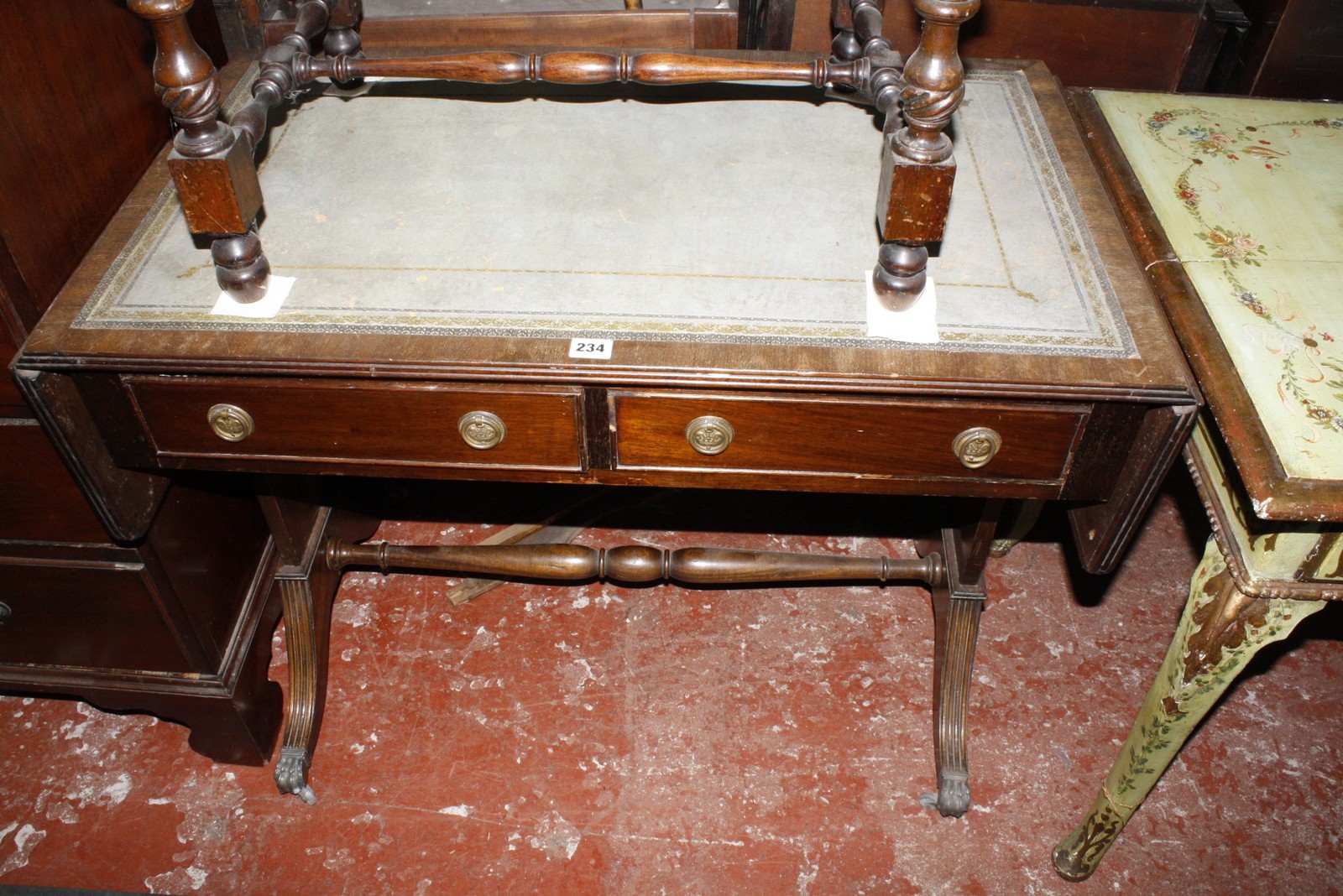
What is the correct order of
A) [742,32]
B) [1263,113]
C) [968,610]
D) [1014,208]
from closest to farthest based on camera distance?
[1014,208], [1263,113], [968,610], [742,32]

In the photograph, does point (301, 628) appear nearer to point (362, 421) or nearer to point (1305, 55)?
point (362, 421)

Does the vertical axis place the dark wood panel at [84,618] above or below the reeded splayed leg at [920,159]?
below

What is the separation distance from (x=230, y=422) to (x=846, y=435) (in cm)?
86

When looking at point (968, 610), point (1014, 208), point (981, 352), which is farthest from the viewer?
point (968, 610)

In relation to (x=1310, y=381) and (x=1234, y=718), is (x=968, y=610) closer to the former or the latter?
(x=1234, y=718)

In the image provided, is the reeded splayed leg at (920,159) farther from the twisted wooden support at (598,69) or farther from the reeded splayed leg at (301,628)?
the reeded splayed leg at (301,628)

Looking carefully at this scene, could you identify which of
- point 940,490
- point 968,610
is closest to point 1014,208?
point 940,490

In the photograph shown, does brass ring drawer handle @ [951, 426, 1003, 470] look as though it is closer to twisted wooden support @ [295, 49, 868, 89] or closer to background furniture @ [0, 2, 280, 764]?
twisted wooden support @ [295, 49, 868, 89]

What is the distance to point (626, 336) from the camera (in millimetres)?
1371

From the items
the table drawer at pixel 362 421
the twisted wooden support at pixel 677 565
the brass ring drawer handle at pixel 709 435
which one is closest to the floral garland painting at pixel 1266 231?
the brass ring drawer handle at pixel 709 435

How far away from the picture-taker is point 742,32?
235 centimetres

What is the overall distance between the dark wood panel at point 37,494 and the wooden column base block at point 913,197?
1.27 m

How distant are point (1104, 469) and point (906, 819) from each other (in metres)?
0.92

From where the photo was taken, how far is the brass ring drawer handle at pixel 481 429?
1.42m
